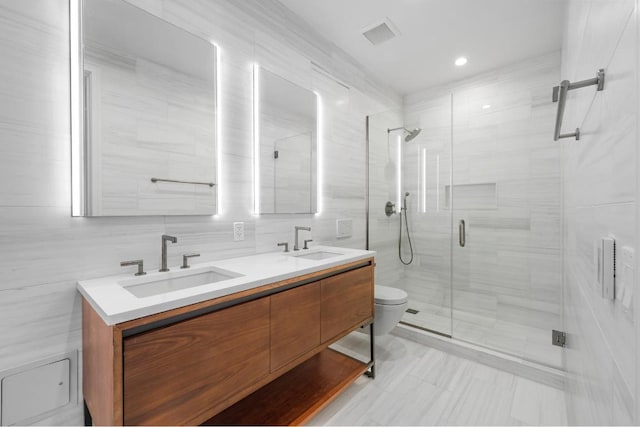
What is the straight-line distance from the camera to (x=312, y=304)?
4.76ft

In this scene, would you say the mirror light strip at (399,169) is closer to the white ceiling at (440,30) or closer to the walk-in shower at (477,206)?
the walk-in shower at (477,206)

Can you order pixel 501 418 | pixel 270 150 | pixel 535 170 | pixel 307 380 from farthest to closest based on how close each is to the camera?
pixel 535 170 < pixel 270 150 < pixel 307 380 < pixel 501 418

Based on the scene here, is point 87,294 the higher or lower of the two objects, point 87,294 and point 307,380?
the higher

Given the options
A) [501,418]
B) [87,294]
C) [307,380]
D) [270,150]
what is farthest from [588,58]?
[307,380]

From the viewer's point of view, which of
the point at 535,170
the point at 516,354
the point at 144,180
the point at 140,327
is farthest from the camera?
the point at 535,170

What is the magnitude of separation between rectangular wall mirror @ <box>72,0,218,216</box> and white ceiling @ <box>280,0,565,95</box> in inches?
39.4

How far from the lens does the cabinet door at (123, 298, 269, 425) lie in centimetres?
86

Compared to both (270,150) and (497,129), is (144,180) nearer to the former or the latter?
(270,150)

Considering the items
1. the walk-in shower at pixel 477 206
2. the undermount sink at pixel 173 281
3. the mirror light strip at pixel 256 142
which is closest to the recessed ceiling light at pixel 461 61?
the walk-in shower at pixel 477 206

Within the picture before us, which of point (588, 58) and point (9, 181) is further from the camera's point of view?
point (9, 181)

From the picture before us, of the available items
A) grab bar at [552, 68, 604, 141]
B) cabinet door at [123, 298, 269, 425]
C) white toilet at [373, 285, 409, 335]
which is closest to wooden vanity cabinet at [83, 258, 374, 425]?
cabinet door at [123, 298, 269, 425]

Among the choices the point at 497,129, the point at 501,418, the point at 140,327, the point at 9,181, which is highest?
the point at 497,129

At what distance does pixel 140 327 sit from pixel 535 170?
3.12m

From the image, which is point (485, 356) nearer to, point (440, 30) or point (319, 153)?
point (319, 153)
